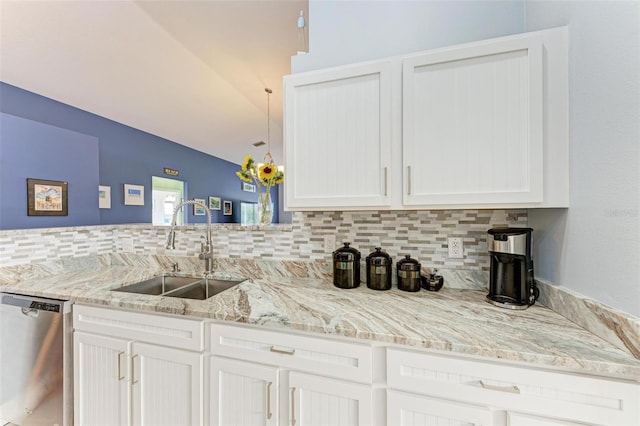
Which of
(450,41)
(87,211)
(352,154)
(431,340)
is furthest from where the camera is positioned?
(87,211)

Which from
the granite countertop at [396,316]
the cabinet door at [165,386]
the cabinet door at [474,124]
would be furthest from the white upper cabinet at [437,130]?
the cabinet door at [165,386]

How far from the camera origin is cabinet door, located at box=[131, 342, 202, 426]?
1.15 metres

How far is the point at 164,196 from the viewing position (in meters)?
4.80

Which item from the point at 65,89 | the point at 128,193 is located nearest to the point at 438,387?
the point at 65,89

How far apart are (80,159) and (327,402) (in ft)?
9.16

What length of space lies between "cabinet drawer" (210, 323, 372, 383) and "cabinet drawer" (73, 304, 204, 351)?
10 cm

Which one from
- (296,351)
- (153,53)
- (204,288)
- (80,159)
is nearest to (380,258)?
(296,351)

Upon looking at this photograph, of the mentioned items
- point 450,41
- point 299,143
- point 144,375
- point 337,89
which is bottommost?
point 144,375

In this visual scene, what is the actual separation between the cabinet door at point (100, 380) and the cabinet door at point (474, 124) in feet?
5.20

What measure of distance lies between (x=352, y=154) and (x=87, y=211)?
2.60m

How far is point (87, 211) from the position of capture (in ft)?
8.03

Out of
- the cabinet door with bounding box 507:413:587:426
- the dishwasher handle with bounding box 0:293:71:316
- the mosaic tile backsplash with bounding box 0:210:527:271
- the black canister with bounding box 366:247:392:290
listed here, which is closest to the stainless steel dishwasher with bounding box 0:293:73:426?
the dishwasher handle with bounding box 0:293:71:316

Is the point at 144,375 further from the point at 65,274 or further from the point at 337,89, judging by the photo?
the point at 337,89

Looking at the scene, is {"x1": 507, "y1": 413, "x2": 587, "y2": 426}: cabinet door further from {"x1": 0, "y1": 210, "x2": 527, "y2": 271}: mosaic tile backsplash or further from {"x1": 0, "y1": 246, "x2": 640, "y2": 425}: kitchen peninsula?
{"x1": 0, "y1": 210, "x2": 527, "y2": 271}: mosaic tile backsplash
